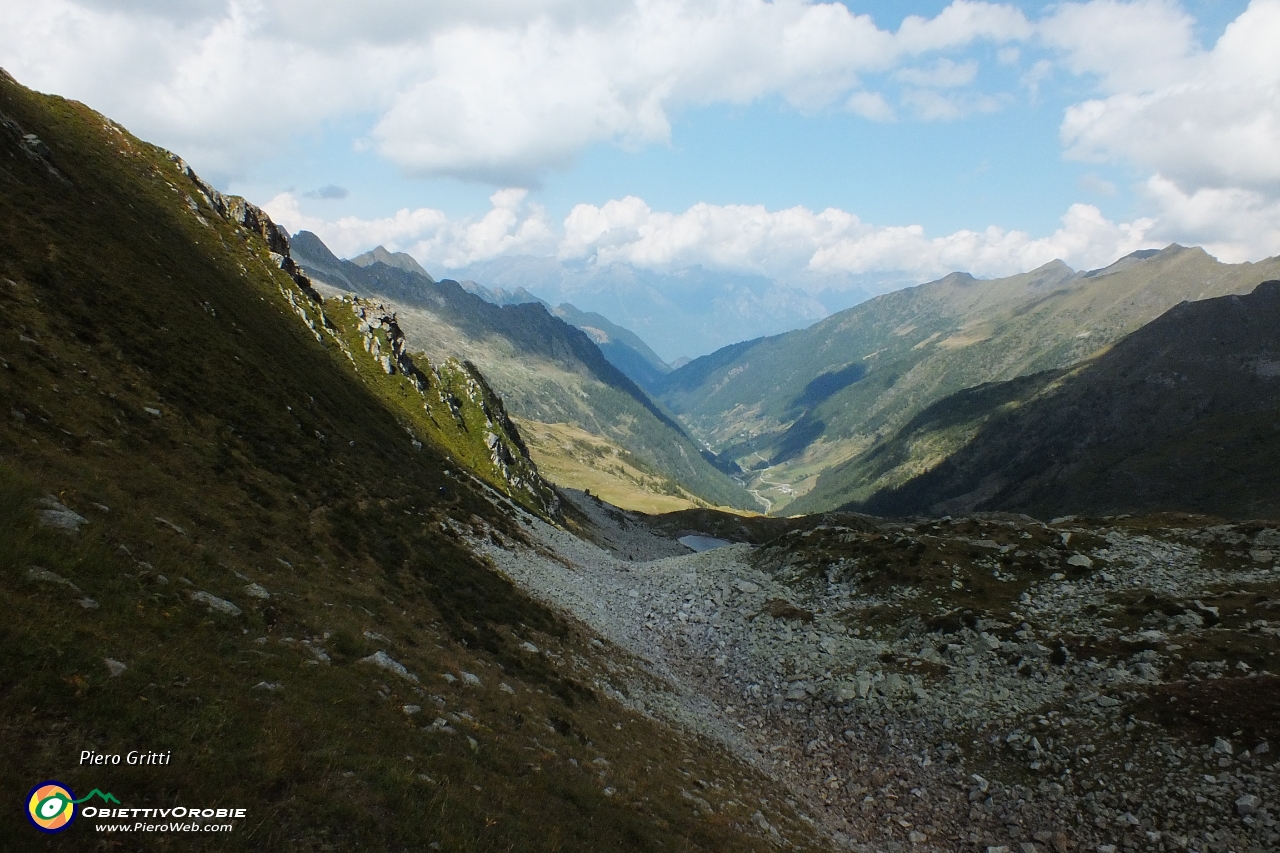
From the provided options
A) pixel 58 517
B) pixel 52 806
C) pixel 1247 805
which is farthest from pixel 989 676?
pixel 58 517

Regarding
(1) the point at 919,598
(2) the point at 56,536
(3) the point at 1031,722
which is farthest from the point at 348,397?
(3) the point at 1031,722

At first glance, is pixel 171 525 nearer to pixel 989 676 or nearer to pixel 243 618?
pixel 243 618

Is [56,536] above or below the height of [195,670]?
above

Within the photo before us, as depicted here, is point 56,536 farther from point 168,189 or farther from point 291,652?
point 168,189

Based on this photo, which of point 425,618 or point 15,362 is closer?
point 15,362

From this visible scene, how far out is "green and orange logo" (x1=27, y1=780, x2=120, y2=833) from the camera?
688 centimetres

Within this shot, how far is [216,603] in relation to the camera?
14430 millimetres

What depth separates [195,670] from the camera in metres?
11.1

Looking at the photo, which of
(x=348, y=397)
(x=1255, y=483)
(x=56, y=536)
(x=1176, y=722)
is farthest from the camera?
(x=1255, y=483)

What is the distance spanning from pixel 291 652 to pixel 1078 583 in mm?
42519

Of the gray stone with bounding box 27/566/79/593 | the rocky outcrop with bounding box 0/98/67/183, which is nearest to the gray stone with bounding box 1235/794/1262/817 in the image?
the gray stone with bounding box 27/566/79/593

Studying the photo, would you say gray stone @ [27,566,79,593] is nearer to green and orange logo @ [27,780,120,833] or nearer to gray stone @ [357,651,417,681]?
green and orange logo @ [27,780,120,833]

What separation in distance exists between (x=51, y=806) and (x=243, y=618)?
8.18 meters

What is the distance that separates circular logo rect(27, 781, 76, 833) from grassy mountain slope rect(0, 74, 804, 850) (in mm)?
219
